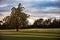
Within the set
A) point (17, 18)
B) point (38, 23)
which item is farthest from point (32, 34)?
point (17, 18)

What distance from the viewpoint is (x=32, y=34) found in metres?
2.40

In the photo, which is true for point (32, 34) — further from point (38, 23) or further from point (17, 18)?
point (17, 18)

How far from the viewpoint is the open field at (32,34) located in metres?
2.35

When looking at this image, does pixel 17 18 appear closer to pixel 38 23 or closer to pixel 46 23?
pixel 38 23

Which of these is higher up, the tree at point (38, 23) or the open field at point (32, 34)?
the tree at point (38, 23)

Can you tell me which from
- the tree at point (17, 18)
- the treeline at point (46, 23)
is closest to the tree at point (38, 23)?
the treeline at point (46, 23)

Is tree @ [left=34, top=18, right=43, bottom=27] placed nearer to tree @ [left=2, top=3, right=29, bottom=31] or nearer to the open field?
the open field

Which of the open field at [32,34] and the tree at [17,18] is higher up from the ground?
the tree at [17,18]

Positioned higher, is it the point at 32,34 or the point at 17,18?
the point at 17,18

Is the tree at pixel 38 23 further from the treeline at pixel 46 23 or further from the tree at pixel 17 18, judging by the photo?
→ the tree at pixel 17 18

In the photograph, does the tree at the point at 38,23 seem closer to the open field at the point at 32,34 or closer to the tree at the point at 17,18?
the open field at the point at 32,34

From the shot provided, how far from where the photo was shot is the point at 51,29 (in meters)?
2.36

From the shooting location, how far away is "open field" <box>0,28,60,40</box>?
7.70 ft

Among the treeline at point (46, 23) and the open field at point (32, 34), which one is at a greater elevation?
the treeline at point (46, 23)
